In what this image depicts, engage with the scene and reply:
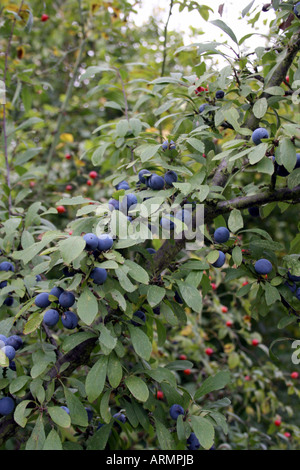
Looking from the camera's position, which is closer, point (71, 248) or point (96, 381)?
point (71, 248)

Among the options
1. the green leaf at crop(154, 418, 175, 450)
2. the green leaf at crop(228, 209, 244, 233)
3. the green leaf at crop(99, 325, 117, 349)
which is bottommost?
the green leaf at crop(154, 418, 175, 450)

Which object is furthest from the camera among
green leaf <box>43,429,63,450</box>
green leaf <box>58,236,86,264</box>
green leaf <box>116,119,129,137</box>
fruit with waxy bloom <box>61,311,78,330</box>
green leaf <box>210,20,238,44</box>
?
green leaf <box>116,119,129,137</box>

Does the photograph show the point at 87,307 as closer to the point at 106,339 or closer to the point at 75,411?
the point at 106,339

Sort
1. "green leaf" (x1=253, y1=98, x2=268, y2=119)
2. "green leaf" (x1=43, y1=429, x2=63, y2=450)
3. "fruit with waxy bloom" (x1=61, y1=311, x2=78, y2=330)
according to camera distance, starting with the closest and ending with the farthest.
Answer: "green leaf" (x1=43, y1=429, x2=63, y2=450)
"fruit with waxy bloom" (x1=61, y1=311, x2=78, y2=330)
"green leaf" (x1=253, y1=98, x2=268, y2=119)

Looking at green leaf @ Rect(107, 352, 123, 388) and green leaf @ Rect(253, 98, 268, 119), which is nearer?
green leaf @ Rect(107, 352, 123, 388)

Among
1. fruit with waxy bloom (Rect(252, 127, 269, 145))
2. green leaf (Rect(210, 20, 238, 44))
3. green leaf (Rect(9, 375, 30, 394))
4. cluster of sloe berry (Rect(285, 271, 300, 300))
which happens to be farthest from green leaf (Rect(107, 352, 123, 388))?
green leaf (Rect(210, 20, 238, 44))

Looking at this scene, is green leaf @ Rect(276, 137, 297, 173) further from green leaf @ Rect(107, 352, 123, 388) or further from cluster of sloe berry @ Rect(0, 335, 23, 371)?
cluster of sloe berry @ Rect(0, 335, 23, 371)

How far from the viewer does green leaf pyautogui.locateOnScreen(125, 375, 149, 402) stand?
1.04 meters

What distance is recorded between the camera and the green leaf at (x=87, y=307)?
918 mm

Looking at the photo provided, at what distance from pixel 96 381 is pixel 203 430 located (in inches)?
11.5

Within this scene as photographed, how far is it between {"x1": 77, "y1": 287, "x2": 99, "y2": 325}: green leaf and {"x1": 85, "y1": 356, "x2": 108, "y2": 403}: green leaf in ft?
0.58

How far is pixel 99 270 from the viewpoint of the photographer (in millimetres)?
986

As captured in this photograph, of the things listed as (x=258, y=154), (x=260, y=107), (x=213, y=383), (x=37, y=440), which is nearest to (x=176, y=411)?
(x=213, y=383)

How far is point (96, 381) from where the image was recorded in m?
1.01
